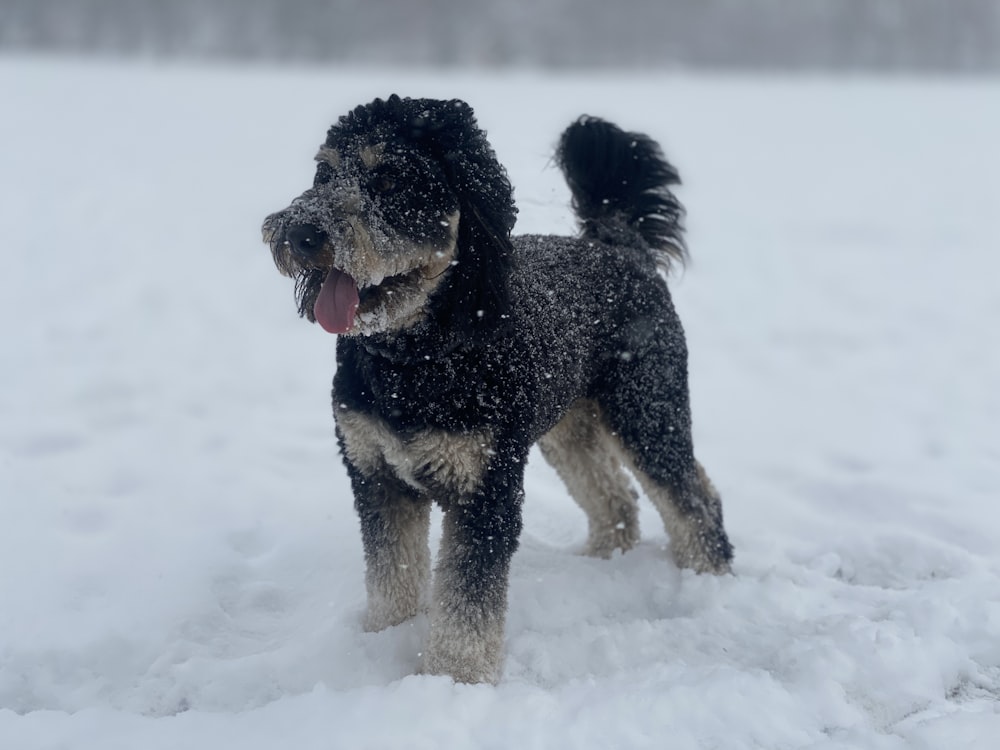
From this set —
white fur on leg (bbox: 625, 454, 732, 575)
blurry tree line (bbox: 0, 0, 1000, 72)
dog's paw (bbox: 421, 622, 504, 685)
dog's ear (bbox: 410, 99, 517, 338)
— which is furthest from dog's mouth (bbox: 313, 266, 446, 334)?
blurry tree line (bbox: 0, 0, 1000, 72)

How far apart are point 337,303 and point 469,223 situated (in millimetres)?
582

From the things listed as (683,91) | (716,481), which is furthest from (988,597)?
(683,91)

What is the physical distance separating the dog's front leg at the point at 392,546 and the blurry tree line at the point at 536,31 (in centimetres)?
3881

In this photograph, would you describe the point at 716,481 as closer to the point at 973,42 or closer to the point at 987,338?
the point at 987,338

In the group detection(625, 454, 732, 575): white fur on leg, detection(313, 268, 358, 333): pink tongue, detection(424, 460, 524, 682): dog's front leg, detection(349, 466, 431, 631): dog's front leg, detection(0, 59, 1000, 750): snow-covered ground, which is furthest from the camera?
detection(625, 454, 732, 575): white fur on leg

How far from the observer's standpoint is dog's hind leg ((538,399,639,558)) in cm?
425

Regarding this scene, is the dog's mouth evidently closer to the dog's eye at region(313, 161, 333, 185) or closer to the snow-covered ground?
the dog's eye at region(313, 161, 333, 185)

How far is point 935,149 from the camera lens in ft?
61.8

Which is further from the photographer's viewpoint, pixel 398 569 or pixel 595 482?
pixel 595 482

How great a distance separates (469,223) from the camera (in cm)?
310

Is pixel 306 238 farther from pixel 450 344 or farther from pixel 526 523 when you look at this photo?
Answer: pixel 526 523

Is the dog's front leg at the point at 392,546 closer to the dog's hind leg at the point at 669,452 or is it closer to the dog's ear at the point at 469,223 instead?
the dog's ear at the point at 469,223

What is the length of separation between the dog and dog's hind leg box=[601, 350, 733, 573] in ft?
0.04

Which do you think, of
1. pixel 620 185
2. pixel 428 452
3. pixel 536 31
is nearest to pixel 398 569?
pixel 428 452
